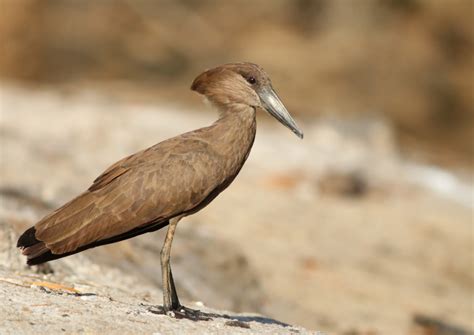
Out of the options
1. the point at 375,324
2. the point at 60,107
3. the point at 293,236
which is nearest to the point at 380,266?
the point at 293,236

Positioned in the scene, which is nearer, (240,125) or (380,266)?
(240,125)

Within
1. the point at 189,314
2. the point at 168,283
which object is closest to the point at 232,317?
the point at 189,314

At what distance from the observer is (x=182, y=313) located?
249 inches

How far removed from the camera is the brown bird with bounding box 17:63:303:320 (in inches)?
248

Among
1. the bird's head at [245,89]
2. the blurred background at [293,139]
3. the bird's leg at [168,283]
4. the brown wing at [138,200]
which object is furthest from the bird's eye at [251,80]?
the blurred background at [293,139]

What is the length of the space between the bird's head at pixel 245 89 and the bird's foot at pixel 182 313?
1.19 meters

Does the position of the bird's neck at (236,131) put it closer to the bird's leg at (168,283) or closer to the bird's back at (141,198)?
the bird's back at (141,198)

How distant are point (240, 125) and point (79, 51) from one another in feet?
59.9

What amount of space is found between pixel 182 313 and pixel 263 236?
5.89 m

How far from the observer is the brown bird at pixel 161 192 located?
6.29m

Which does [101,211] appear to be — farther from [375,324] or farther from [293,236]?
[293,236]

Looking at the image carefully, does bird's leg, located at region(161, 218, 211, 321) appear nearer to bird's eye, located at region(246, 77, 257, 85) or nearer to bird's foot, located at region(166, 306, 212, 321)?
bird's foot, located at region(166, 306, 212, 321)

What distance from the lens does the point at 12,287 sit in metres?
6.34

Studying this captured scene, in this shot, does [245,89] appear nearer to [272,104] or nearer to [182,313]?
[272,104]
